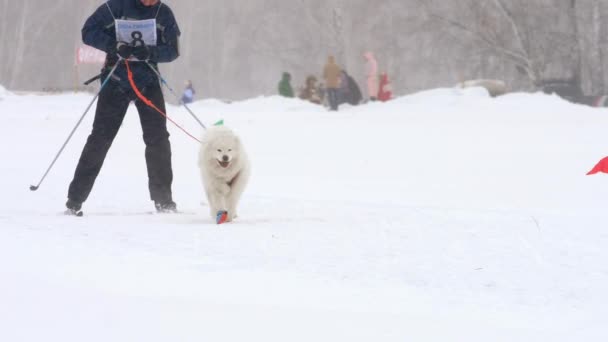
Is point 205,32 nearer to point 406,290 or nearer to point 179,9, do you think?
point 179,9

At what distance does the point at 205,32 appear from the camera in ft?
233

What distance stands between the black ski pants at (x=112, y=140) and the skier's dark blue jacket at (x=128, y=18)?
96 mm

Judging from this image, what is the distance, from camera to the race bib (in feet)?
24.2

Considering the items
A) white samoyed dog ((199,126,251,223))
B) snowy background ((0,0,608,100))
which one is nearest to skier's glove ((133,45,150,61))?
white samoyed dog ((199,126,251,223))

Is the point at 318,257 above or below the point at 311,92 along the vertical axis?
above

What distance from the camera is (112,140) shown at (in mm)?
7598

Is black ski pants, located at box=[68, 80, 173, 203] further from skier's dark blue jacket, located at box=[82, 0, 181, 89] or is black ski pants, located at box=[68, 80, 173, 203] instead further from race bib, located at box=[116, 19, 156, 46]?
race bib, located at box=[116, 19, 156, 46]

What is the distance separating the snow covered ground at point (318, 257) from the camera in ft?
12.5

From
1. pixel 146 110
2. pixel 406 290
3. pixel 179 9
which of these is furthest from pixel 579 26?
pixel 179 9

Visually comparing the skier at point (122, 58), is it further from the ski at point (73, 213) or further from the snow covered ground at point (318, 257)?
the snow covered ground at point (318, 257)

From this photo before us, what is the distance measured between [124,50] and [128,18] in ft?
0.73

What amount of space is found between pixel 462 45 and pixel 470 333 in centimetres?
3041

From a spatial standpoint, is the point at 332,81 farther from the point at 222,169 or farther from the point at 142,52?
the point at 222,169

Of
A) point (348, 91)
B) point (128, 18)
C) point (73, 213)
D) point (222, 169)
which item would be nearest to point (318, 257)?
point (222, 169)
